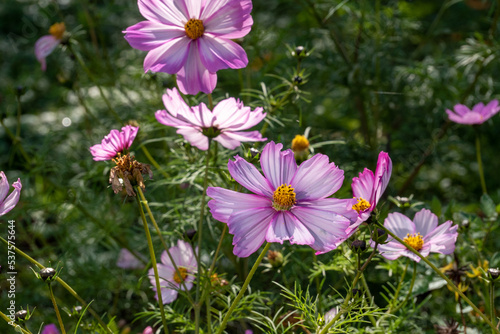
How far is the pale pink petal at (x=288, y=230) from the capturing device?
1.72 feet

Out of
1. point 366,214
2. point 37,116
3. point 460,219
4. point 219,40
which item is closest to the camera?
point 366,214

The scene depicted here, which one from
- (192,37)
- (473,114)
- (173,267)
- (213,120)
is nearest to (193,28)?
(192,37)

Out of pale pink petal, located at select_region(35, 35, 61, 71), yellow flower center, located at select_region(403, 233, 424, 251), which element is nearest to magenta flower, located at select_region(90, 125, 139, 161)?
yellow flower center, located at select_region(403, 233, 424, 251)

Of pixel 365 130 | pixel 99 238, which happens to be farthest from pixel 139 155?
pixel 365 130

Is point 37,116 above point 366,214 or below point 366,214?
below

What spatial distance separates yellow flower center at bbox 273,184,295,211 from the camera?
0.58 m

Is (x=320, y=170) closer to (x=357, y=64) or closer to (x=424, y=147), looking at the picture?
(x=357, y=64)

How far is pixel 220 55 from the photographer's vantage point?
2.22ft

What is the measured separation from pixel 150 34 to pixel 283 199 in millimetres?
289

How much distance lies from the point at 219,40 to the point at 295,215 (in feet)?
0.89

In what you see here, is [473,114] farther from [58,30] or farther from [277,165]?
[58,30]

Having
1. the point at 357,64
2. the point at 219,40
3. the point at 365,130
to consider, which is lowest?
the point at 365,130

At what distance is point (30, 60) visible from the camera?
218 cm

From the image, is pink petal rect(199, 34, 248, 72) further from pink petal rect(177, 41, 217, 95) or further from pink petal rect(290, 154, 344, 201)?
pink petal rect(290, 154, 344, 201)
